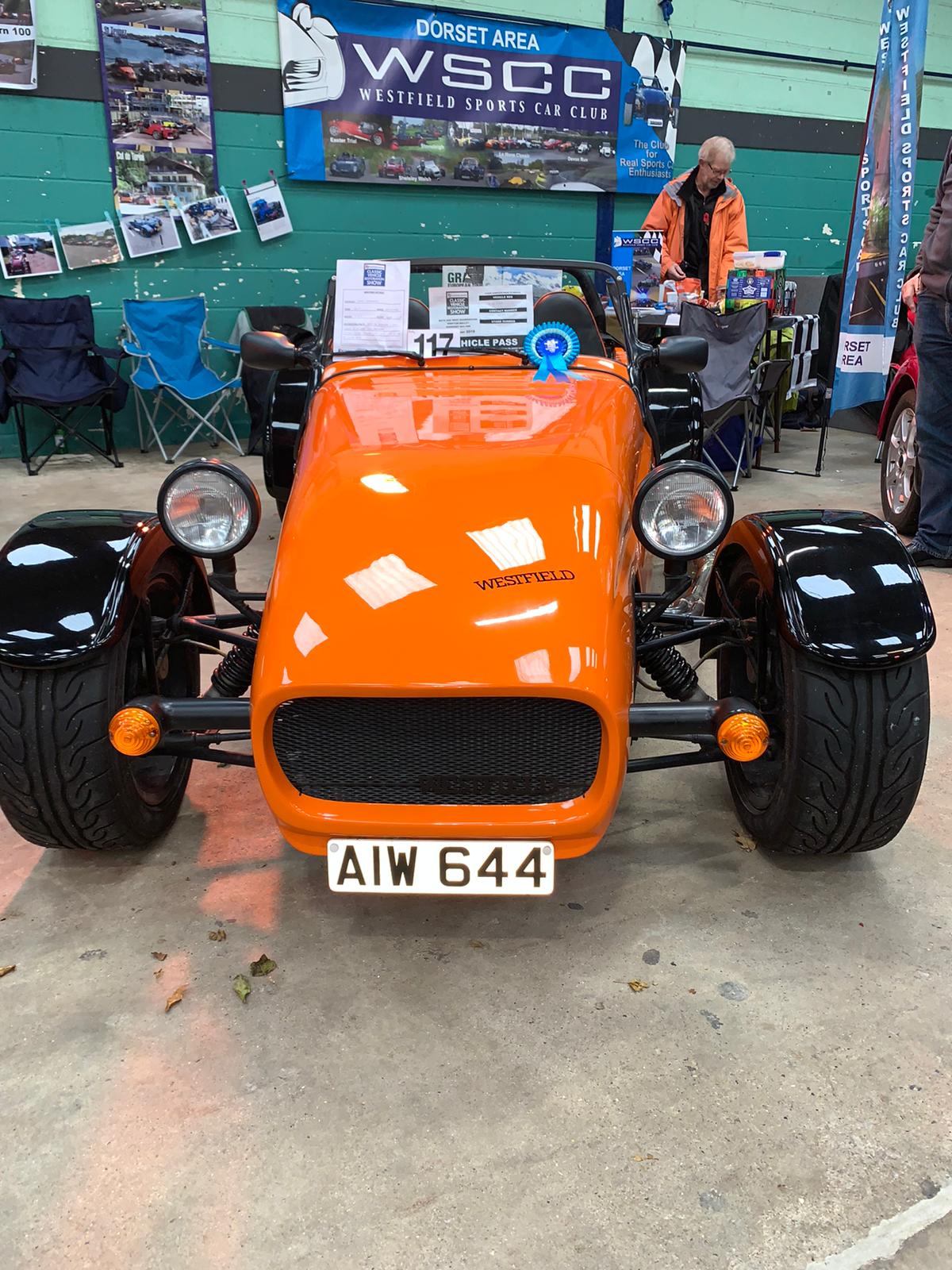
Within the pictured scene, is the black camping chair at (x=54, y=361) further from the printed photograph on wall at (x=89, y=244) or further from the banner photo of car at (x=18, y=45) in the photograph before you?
the banner photo of car at (x=18, y=45)

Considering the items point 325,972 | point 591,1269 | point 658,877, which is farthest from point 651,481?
point 591,1269

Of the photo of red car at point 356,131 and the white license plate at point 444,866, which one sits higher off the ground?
the photo of red car at point 356,131

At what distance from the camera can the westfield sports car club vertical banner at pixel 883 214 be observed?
530cm

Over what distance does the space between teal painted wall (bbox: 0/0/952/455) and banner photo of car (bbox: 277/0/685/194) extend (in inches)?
6.1

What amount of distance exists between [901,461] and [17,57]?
621 cm

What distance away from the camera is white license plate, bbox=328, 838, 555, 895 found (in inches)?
66.8

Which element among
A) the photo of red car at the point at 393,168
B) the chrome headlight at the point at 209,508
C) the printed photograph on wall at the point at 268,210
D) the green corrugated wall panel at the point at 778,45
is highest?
the green corrugated wall panel at the point at 778,45

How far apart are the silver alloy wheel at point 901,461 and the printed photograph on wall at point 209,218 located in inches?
199

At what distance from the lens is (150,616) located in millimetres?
2191

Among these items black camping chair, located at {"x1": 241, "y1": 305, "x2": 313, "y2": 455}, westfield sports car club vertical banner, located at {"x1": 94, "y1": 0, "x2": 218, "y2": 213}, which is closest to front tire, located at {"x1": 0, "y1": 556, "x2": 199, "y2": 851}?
black camping chair, located at {"x1": 241, "y1": 305, "x2": 313, "y2": 455}

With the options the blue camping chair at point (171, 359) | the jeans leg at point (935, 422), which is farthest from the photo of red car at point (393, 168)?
the jeans leg at point (935, 422)

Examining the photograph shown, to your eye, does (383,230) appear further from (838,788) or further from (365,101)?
(838,788)

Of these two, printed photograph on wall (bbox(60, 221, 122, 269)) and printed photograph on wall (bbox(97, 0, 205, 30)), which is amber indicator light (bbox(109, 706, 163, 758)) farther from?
printed photograph on wall (bbox(97, 0, 205, 30))

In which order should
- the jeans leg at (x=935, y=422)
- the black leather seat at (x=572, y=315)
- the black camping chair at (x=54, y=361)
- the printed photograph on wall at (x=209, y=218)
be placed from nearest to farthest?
the black leather seat at (x=572, y=315) → the jeans leg at (x=935, y=422) → the black camping chair at (x=54, y=361) → the printed photograph on wall at (x=209, y=218)
